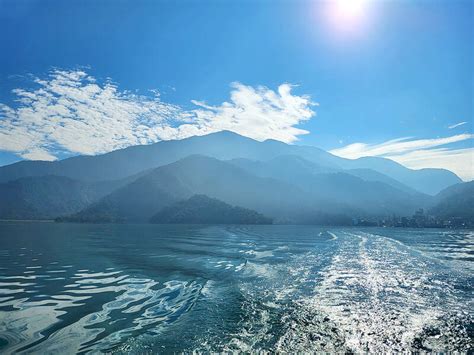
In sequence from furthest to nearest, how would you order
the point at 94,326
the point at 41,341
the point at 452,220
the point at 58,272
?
the point at 452,220
the point at 58,272
the point at 94,326
the point at 41,341

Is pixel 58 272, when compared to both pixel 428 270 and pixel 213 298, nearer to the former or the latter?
pixel 213 298

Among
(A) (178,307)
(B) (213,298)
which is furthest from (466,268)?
(A) (178,307)

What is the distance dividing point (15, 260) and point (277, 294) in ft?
114

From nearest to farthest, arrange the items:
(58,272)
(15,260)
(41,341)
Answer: (41,341) → (58,272) → (15,260)

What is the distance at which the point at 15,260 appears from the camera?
3753cm

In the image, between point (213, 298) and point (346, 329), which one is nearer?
point (346, 329)

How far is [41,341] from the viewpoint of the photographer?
12703mm

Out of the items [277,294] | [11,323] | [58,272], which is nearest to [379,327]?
[277,294]

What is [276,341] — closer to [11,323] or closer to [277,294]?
[277,294]

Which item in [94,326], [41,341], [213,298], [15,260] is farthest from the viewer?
[15,260]

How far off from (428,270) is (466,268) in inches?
225

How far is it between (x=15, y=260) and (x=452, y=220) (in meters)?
220

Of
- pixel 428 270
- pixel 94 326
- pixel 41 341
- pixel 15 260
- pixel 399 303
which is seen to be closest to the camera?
pixel 41 341

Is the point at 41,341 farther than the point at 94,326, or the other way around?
the point at 94,326
